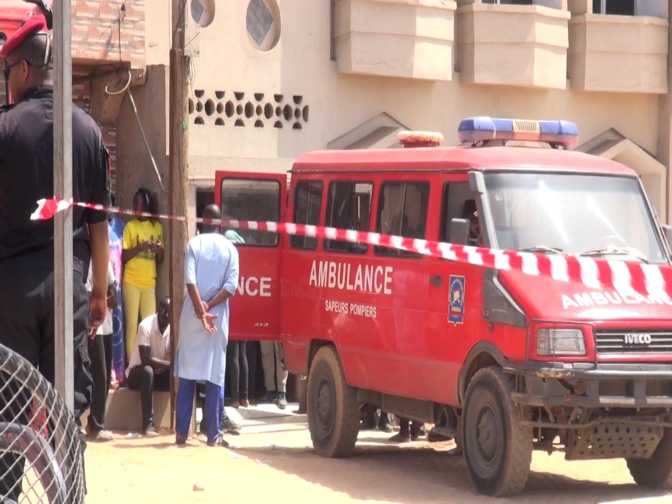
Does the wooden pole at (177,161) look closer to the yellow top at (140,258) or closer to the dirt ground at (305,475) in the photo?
the dirt ground at (305,475)

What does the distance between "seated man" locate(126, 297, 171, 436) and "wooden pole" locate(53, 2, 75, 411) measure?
7.28m

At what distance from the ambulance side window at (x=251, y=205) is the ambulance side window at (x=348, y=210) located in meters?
0.80

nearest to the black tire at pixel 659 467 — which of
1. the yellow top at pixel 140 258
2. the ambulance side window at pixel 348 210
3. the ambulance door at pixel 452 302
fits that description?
the ambulance door at pixel 452 302

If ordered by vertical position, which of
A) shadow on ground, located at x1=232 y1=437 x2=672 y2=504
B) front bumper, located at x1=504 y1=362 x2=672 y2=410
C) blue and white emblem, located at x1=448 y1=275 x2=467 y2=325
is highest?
blue and white emblem, located at x1=448 y1=275 x2=467 y2=325

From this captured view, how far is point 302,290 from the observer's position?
11.0 meters

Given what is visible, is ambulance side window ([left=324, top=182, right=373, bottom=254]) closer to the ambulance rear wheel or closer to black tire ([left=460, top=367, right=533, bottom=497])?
the ambulance rear wheel

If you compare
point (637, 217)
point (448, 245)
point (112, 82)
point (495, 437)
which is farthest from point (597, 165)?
point (112, 82)

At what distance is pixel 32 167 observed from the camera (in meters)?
5.26

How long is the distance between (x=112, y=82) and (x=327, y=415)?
5.00m

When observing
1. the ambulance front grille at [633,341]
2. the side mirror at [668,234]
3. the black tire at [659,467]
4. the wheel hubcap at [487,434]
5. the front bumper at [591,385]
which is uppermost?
the side mirror at [668,234]

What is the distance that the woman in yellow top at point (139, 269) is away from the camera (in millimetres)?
13344

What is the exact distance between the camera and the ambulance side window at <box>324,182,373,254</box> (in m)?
10.3

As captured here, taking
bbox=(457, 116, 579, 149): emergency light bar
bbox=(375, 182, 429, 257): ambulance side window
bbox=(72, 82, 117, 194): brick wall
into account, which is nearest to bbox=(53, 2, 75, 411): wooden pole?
bbox=(375, 182, 429, 257): ambulance side window

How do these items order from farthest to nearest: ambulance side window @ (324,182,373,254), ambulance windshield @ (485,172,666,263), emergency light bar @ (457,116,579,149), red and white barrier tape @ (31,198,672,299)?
ambulance side window @ (324,182,373,254)
emergency light bar @ (457,116,579,149)
ambulance windshield @ (485,172,666,263)
red and white barrier tape @ (31,198,672,299)
